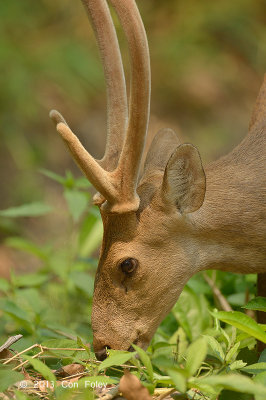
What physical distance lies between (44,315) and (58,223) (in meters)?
3.43

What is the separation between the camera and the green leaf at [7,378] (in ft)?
8.25

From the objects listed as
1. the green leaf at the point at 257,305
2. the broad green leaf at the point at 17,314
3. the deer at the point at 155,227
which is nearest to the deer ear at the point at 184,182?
the deer at the point at 155,227

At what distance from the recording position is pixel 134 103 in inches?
122

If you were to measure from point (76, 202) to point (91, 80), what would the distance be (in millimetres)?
4592

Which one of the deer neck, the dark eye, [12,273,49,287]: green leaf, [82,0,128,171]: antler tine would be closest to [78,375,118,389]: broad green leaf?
the dark eye

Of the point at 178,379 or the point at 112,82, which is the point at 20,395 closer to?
the point at 178,379

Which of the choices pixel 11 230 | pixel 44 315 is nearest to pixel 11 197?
pixel 11 230

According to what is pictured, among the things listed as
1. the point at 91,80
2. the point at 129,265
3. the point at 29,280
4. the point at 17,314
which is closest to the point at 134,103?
the point at 129,265

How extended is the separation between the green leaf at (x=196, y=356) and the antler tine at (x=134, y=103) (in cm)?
98

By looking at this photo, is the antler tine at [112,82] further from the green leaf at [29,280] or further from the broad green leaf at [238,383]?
the broad green leaf at [238,383]

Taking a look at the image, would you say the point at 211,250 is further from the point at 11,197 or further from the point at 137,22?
the point at 11,197

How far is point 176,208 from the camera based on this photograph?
3316mm

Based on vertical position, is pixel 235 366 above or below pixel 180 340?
above

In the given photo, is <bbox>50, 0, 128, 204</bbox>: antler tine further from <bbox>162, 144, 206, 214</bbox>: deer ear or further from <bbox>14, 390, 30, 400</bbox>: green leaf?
<bbox>14, 390, 30, 400</bbox>: green leaf
